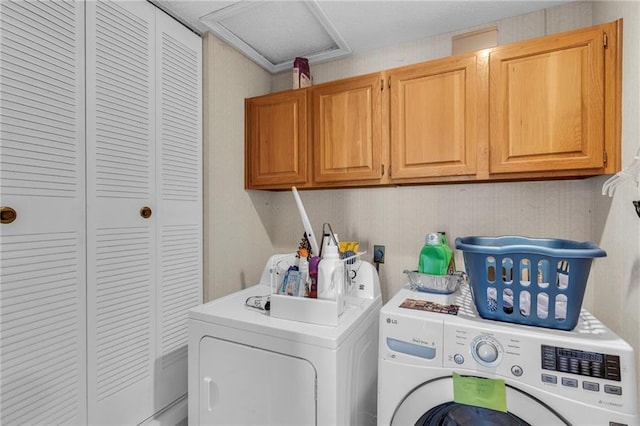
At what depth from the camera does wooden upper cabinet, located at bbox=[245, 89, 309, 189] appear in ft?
6.31

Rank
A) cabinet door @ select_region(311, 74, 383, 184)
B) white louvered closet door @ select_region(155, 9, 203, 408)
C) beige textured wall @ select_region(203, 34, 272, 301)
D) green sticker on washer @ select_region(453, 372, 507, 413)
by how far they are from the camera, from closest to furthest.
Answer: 1. green sticker on washer @ select_region(453, 372, 507, 413)
2. white louvered closet door @ select_region(155, 9, 203, 408)
3. cabinet door @ select_region(311, 74, 383, 184)
4. beige textured wall @ select_region(203, 34, 272, 301)

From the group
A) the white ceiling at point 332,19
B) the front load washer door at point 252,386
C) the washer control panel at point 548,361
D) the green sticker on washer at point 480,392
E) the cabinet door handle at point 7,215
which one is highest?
the white ceiling at point 332,19

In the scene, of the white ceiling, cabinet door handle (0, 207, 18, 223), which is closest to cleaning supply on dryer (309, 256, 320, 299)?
cabinet door handle (0, 207, 18, 223)

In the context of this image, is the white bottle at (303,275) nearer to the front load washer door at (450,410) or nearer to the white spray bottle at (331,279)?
the white spray bottle at (331,279)

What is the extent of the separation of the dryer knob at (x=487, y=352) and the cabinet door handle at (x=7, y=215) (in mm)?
1693

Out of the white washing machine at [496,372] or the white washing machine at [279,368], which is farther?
the white washing machine at [279,368]

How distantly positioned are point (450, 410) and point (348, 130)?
4.75 ft

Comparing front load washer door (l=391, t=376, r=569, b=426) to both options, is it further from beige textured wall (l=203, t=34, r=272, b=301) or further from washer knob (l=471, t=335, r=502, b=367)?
beige textured wall (l=203, t=34, r=272, b=301)

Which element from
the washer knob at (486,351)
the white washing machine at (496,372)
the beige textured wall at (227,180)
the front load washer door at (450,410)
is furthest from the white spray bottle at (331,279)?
the beige textured wall at (227,180)

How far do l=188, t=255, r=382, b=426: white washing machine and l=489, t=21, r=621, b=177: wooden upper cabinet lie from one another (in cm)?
106

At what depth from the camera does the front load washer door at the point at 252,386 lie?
3.77ft

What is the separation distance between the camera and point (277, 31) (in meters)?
1.83

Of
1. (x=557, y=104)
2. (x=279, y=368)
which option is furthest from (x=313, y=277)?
(x=557, y=104)

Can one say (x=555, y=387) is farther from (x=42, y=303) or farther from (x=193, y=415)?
(x=42, y=303)
